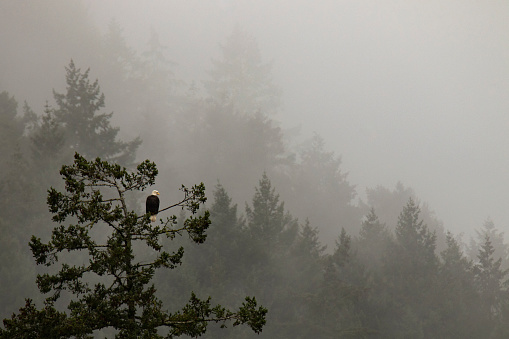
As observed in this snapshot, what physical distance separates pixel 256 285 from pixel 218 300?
2.68 m

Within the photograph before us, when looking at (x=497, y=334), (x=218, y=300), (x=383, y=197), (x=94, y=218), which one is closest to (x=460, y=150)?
(x=383, y=197)

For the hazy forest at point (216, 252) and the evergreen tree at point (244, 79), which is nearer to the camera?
the hazy forest at point (216, 252)

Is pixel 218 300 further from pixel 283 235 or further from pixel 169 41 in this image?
pixel 169 41

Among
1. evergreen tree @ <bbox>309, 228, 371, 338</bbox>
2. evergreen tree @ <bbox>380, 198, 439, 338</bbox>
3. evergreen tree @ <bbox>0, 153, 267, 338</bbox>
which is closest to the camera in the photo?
evergreen tree @ <bbox>0, 153, 267, 338</bbox>

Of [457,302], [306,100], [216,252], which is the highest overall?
[306,100]

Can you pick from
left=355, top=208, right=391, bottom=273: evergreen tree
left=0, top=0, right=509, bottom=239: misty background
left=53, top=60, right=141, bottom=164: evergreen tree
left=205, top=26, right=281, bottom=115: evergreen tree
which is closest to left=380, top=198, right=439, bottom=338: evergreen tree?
left=355, top=208, right=391, bottom=273: evergreen tree

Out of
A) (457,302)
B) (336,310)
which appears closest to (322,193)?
(457,302)

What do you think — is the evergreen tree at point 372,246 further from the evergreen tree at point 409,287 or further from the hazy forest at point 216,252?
the evergreen tree at point 409,287

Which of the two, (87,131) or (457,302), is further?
(87,131)

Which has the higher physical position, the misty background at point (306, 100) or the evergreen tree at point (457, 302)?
the misty background at point (306, 100)

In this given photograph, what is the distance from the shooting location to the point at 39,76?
70.2 metres

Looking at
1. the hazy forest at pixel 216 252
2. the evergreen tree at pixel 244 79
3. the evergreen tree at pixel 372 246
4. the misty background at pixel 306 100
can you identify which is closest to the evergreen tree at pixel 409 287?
the hazy forest at pixel 216 252

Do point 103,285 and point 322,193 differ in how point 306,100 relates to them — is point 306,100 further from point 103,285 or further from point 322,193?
point 103,285

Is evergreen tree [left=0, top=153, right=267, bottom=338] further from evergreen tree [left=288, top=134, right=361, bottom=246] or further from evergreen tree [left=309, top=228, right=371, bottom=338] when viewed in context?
evergreen tree [left=288, top=134, right=361, bottom=246]
